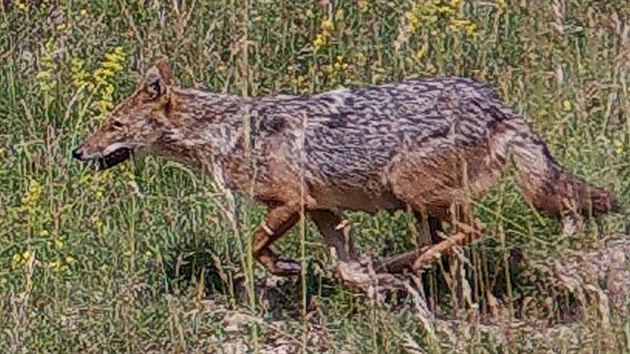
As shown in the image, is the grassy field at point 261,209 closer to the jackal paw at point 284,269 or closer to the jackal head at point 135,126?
the jackal paw at point 284,269

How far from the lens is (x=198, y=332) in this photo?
254 inches

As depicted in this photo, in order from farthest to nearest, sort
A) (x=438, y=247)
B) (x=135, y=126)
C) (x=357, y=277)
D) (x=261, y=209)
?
Result: 1. (x=261, y=209)
2. (x=135, y=126)
3. (x=438, y=247)
4. (x=357, y=277)

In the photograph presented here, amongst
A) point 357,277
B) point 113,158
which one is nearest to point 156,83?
point 113,158

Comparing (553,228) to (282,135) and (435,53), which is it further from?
(435,53)

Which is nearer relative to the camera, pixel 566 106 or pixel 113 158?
pixel 113 158

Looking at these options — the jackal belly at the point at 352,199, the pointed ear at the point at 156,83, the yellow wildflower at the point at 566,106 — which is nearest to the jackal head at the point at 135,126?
the pointed ear at the point at 156,83

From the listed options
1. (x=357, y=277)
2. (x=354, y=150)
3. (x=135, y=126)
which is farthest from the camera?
(x=135, y=126)

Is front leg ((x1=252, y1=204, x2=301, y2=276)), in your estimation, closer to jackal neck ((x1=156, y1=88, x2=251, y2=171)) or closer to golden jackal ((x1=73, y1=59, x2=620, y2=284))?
golden jackal ((x1=73, y1=59, x2=620, y2=284))

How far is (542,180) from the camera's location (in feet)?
22.3

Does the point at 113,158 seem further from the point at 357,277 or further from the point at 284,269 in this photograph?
the point at 357,277

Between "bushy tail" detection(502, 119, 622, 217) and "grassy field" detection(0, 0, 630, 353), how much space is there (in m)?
0.11

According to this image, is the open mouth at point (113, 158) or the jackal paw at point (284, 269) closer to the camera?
the jackal paw at point (284, 269)

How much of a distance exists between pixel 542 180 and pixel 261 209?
4.63ft

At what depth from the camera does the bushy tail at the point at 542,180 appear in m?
6.75
